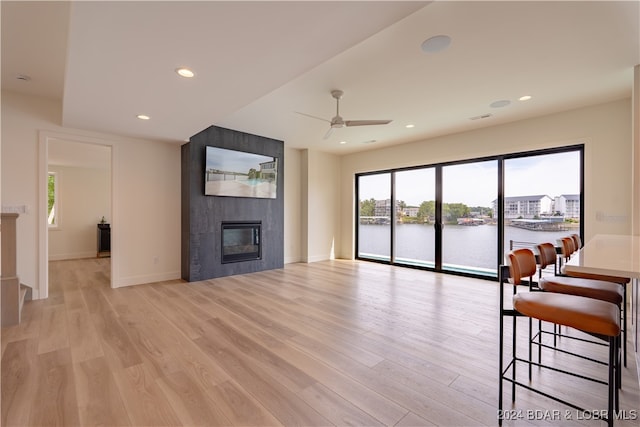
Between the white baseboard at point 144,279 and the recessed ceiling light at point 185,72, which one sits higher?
the recessed ceiling light at point 185,72

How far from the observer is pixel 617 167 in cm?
→ 366

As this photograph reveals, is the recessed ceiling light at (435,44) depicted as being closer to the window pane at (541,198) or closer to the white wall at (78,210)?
the window pane at (541,198)

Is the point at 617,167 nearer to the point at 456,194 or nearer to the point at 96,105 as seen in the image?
the point at 456,194

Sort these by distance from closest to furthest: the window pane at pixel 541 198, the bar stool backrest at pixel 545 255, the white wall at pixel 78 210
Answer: the bar stool backrest at pixel 545 255, the window pane at pixel 541 198, the white wall at pixel 78 210

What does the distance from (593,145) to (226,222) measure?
572 centimetres

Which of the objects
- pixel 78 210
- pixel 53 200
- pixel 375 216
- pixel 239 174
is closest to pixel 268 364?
pixel 239 174

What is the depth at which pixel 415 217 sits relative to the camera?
5.96 m

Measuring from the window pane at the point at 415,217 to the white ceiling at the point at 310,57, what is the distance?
1.93 m

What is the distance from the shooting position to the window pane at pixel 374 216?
21.4ft

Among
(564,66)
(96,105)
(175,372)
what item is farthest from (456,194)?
(96,105)

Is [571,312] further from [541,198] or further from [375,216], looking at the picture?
[375,216]

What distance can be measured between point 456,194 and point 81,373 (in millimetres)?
5659

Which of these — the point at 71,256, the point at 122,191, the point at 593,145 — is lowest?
the point at 71,256

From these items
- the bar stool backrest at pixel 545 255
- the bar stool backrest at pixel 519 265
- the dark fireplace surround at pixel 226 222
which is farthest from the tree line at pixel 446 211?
the bar stool backrest at pixel 519 265
